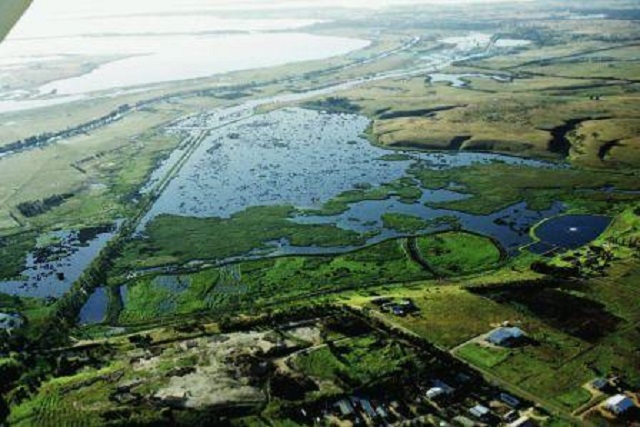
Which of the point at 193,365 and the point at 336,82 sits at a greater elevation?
the point at 336,82

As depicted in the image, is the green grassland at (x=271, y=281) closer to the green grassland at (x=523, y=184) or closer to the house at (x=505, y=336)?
the house at (x=505, y=336)

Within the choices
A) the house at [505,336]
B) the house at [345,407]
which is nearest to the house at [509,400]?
the house at [505,336]


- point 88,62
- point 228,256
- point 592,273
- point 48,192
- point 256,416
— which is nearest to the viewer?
point 256,416

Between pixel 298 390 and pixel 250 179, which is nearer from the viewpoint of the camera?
pixel 298 390

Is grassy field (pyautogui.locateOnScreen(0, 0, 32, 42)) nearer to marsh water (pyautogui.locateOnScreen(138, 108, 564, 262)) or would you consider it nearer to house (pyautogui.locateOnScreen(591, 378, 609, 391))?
house (pyautogui.locateOnScreen(591, 378, 609, 391))

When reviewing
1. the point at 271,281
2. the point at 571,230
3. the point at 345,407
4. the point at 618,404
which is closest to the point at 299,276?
the point at 271,281

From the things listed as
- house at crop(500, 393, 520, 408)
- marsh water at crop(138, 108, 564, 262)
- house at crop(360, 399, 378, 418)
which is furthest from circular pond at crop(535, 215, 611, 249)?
house at crop(360, 399, 378, 418)

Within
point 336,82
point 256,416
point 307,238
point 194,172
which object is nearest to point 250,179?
point 194,172

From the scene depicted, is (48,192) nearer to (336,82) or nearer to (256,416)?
(256,416)
